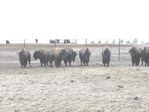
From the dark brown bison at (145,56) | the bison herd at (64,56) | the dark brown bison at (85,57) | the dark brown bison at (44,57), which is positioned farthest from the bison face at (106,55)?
the dark brown bison at (44,57)

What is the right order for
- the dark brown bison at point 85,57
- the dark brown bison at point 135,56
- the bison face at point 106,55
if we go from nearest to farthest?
the bison face at point 106,55
the dark brown bison at point 135,56
the dark brown bison at point 85,57

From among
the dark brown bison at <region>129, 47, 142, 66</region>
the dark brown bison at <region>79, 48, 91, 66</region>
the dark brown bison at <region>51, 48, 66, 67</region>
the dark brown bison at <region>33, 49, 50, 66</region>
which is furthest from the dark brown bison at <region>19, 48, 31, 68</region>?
the dark brown bison at <region>129, 47, 142, 66</region>

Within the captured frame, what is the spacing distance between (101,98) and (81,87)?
2.82m

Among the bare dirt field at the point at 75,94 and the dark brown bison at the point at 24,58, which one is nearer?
the bare dirt field at the point at 75,94

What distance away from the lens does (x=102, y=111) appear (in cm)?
1152

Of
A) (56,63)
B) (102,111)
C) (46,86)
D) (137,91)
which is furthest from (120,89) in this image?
(56,63)

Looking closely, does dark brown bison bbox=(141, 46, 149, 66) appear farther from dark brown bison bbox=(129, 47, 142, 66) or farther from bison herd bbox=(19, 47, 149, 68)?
dark brown bison bbox=(129, 47, 142, 66)

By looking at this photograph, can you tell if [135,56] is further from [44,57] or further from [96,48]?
[96,48]

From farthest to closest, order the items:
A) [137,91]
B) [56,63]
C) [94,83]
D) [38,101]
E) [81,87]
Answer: [56,63]
[94,83]
[81,87]
[137,91]
[38,101]

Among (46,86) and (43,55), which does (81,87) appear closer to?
(46,86)

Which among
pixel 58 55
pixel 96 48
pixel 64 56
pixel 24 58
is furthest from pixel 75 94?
pixel 96 48

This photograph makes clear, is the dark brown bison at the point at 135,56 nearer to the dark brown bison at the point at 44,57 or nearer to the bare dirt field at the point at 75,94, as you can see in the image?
the dark brown bison at the point at 44,57

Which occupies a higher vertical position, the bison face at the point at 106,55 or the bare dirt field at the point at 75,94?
the bison face at the point at 106,55

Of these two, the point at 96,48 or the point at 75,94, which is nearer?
the point at 75,94
